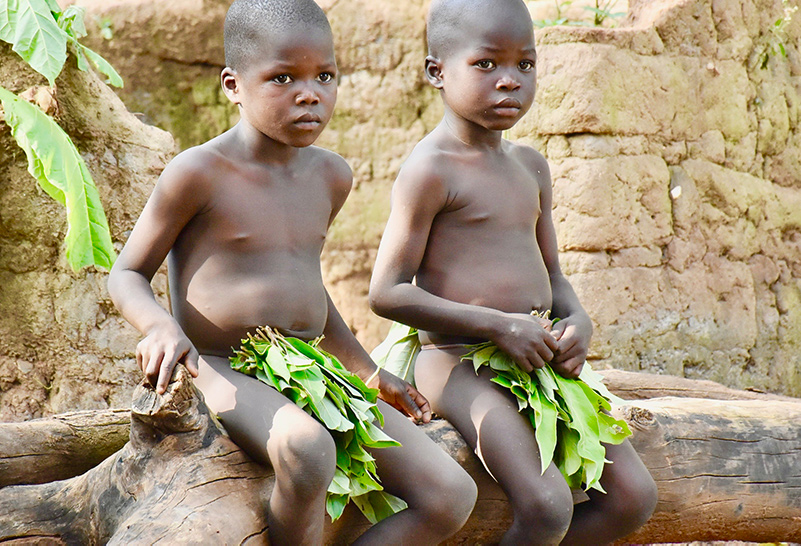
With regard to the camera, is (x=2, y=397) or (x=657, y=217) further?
(x=657, y=217)

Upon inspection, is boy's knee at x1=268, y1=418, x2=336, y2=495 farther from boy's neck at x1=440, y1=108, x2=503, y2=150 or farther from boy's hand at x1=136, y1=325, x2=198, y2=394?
boy's neck at x1=440, y1=108, x2=503, y2=150

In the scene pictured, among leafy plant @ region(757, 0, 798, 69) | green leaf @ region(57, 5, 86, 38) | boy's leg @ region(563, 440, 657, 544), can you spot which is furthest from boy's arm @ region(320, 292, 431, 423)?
leafy plant @ region(757, 0, 798, 69)

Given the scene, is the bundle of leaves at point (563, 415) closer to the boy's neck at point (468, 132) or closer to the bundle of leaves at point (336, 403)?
the bundle of leaves at point (336, 403)

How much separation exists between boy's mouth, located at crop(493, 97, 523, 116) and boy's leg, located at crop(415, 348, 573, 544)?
722 mm

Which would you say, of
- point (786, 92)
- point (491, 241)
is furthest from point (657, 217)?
point (491, 241)

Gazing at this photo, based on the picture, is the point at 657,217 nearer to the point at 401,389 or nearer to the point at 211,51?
the point at 401,389

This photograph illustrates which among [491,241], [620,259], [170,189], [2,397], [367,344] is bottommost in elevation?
[367,344]

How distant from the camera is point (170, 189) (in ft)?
7.68

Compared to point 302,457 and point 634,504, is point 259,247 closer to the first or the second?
point 302,457

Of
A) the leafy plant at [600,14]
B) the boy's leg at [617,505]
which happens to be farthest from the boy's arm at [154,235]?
the leafy plant at [600,14]

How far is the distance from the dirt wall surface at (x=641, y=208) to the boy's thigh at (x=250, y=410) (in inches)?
75.3

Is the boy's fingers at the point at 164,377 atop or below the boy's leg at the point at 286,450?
atop

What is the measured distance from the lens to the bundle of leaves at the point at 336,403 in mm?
2254

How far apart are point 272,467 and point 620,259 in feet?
8.92
